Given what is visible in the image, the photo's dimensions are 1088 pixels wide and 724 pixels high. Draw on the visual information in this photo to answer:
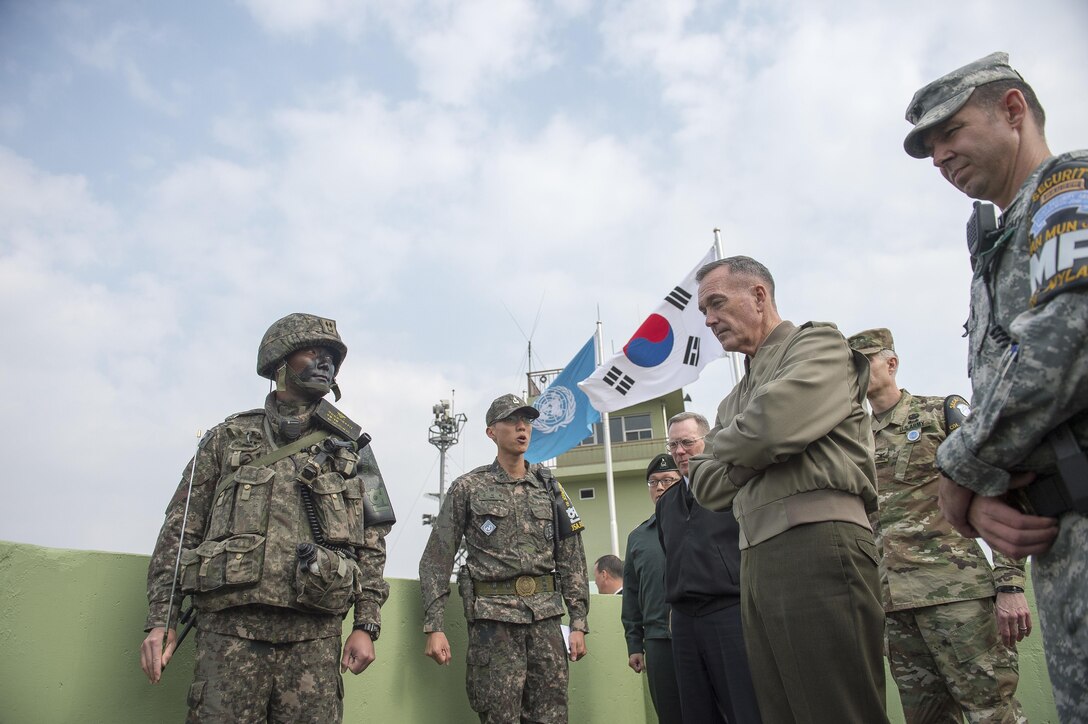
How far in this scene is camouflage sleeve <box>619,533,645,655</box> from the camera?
5152 millimetres

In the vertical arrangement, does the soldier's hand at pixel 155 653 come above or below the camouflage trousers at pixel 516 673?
above

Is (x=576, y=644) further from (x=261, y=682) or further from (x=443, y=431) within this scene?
(x=443, y=431)

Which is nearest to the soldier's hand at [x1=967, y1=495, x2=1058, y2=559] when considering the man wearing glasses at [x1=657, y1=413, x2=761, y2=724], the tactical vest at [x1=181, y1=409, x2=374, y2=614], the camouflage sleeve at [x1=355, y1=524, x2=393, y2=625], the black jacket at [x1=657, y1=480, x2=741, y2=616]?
the black jacket at [x1=657, y1=480, x2=741, y2=616]

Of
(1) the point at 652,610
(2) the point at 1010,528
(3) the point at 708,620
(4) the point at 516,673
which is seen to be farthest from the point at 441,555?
(2) the point at 1010,528

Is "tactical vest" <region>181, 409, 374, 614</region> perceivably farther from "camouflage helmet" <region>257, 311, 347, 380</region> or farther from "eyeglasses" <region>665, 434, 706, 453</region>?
"eyeglasses" <region>665, 434, 706, 453</region>

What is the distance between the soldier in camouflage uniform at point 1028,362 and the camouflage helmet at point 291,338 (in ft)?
9.62

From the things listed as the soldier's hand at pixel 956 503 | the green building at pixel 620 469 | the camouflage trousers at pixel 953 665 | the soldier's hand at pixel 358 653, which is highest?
the green building at pixel 620 469

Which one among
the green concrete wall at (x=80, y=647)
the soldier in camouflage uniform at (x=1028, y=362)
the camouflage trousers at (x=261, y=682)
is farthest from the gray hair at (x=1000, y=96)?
the green concrete wall at (x=80, y=647)

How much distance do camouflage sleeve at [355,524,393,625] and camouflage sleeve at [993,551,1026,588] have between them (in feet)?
9.48

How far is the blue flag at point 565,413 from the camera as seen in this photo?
468 inches

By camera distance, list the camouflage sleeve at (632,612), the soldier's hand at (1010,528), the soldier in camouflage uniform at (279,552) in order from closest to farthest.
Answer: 1. the soldier's hand at (1010,528)
2. the soldier in camouflage uniform at (279,552)
3. the camouflage sleeve at (632,612)

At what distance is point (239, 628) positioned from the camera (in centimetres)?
306

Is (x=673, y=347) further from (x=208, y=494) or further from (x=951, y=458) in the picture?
(x=951, y=458)

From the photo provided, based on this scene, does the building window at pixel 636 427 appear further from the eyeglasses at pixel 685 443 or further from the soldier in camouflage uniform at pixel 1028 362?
the soldier in camouflage uniform at pixel 1028 362
